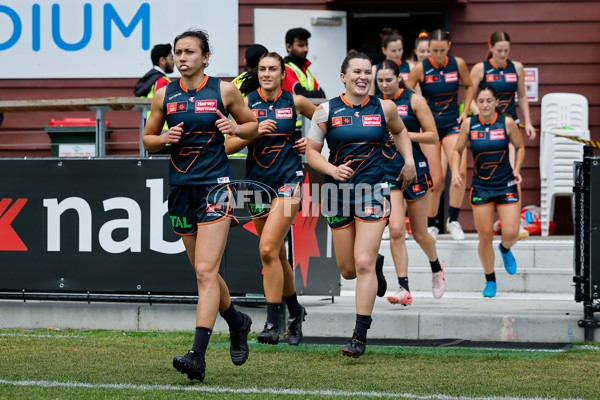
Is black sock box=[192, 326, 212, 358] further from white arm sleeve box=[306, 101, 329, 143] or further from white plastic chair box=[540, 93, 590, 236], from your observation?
white plastic chair box=[540, 93, 590, 236]

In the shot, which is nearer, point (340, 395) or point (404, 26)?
point (340, 395)

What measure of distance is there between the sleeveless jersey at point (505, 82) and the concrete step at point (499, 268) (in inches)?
68.9

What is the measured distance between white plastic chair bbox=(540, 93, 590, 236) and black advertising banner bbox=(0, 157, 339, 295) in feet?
18.1

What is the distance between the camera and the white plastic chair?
1290 cm

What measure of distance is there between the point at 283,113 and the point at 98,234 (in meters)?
2.35

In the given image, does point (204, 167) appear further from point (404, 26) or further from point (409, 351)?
point (404, 26)

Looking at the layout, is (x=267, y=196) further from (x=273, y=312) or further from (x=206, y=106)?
(x=206, y=106)

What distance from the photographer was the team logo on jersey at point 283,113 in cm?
782

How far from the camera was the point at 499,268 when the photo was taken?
430 inches

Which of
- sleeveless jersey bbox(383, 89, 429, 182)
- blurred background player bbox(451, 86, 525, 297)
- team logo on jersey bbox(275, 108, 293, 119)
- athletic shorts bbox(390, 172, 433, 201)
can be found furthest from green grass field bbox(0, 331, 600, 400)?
blurred background player bbox(451, 86, 525, 297)

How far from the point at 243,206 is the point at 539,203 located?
5912 millimetres

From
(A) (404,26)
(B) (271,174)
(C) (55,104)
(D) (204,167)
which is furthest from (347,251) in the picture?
(A) (404,26)

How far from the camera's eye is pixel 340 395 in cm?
567

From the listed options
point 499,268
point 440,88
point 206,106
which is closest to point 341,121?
point 206,106
